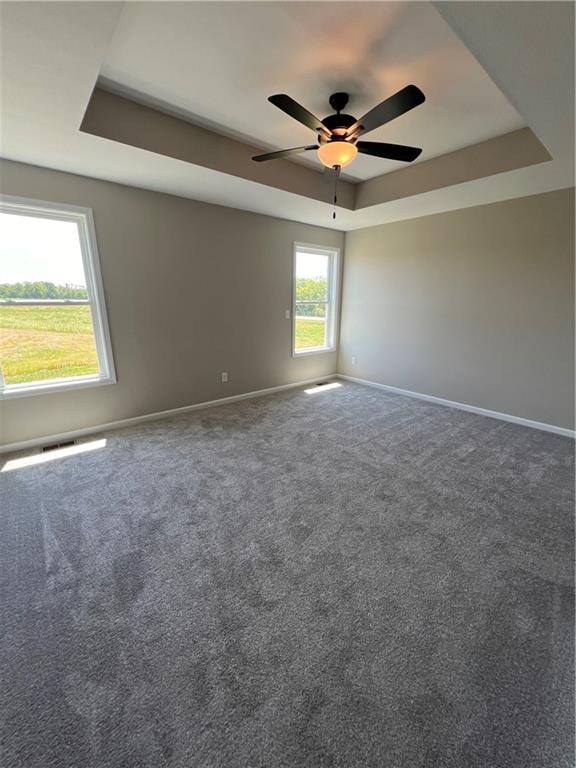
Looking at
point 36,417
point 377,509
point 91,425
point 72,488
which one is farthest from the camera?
point 91,425

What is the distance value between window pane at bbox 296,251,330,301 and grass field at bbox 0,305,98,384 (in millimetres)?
2881

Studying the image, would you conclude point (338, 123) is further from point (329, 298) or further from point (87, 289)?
point (329, 298)

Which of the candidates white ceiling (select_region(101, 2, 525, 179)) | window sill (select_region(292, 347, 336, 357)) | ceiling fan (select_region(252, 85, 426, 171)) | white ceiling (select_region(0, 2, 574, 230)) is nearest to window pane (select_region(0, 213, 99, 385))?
white ceiling (select_region(0, 2, 574, 230))

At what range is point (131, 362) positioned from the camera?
355 cm

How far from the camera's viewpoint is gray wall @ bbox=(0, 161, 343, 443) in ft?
10.1

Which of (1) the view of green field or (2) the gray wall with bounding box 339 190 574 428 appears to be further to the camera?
(1) the view of green field

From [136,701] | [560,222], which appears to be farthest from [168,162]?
[560,222]

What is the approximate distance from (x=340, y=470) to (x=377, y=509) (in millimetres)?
535

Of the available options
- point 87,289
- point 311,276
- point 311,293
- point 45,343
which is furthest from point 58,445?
point 311,276

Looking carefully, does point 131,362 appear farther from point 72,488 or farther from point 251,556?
point 251,556

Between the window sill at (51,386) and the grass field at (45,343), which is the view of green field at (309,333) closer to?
the window sill at (51,386)

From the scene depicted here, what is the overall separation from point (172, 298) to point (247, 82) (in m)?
2.14

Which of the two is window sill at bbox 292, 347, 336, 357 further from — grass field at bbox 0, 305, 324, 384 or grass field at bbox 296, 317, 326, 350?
grass field at bbox 0, 305, 324, 384

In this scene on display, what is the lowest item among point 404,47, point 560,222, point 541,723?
point 541,723
